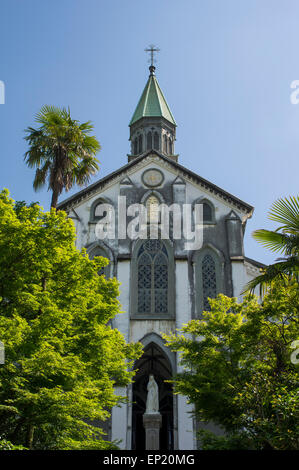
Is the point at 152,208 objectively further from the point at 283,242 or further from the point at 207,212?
the point at 283,242

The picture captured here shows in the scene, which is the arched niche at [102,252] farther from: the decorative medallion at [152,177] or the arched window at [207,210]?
the arched window at [207,210]

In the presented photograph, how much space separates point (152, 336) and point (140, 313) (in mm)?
1410

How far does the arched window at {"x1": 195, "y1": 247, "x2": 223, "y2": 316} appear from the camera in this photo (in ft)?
85.5

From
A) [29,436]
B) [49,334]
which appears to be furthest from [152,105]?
[29,436]

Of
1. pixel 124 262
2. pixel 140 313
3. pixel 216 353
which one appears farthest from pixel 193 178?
pixel 216 353

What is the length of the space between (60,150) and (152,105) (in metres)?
23.9

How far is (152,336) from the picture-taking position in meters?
25.0

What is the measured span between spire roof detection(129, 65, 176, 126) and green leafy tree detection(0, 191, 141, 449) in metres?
27.9

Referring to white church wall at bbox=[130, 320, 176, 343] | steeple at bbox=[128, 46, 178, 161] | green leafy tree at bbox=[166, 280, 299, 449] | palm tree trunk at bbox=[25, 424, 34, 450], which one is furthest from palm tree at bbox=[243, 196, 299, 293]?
steeple at bbox=[128, 46, 178, 161]

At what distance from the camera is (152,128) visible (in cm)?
4131

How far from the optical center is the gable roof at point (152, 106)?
A: 4203 centimetres

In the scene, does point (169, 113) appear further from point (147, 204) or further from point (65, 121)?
point (65, 121)

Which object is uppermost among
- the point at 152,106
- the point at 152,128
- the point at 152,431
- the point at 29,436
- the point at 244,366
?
the point at 152,106
